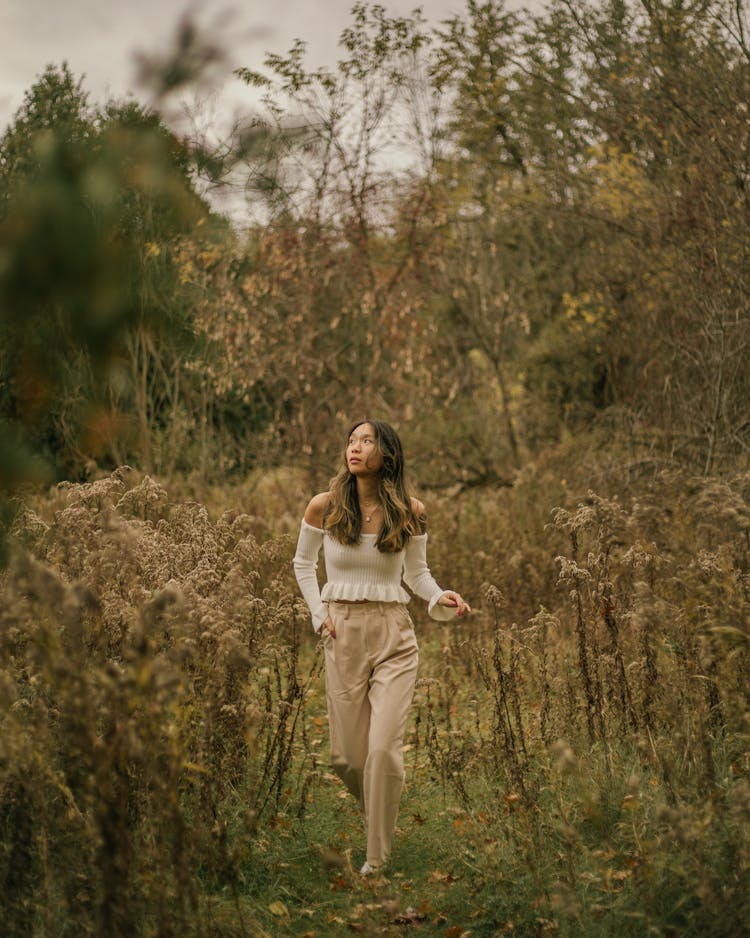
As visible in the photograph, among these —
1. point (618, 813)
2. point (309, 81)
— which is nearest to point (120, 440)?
point (618, 813)

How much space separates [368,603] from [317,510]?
0.50 meters

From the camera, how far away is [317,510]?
470cm

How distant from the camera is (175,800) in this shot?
284cm

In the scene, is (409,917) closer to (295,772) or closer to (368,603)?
(368,603)

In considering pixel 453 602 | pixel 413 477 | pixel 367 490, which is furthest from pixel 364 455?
pixel 413 477

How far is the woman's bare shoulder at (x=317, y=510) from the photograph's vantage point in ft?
15.4

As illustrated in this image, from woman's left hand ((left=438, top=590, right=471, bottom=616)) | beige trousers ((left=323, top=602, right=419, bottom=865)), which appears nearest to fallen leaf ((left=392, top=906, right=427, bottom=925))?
beige trousers ((left=323, top=602, right=419, bottom=865))

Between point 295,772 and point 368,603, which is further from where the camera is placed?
point 295,772

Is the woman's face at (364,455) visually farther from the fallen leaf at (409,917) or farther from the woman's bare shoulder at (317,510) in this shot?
the fallen leaf at (409,917)

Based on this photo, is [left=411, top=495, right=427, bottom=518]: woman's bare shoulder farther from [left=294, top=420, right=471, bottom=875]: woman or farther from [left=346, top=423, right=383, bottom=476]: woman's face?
[left=346, top=423, right=383, bottom=476]: woman's face

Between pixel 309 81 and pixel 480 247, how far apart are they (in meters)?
4.06

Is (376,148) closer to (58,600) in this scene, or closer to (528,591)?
(528,591)

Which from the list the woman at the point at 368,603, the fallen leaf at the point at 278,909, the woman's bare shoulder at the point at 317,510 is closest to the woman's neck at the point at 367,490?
the woman at the point at 368,603

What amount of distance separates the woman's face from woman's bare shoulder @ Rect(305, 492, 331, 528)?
18cm
